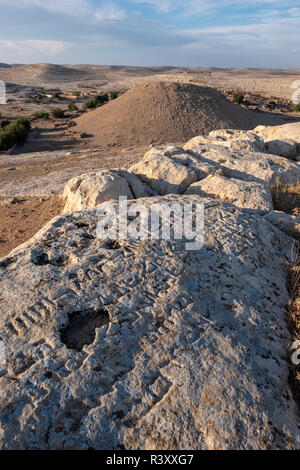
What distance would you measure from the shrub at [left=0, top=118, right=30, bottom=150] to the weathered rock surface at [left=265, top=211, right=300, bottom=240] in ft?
46.3

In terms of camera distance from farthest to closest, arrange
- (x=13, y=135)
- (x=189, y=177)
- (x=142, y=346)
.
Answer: (x=13, y=135) → (x=189, y=177) → (x=142, y=346)

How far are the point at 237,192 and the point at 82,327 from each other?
335 centimetres

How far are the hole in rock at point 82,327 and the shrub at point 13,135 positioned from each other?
14684 millimetres

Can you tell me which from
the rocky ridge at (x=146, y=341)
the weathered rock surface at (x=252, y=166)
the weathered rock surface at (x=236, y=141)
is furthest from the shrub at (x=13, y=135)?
the rocky ridge at (x=146, y=341)

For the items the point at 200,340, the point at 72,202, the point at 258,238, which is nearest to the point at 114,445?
the point at 200,340

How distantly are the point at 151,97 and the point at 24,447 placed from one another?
19.6 m

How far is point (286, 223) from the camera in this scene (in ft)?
14.5

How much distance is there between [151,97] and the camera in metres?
18.9

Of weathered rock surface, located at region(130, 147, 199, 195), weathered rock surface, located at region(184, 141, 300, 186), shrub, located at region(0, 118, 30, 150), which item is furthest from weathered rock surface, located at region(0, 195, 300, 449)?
shrub, located at region(0, 118, 30, 150)

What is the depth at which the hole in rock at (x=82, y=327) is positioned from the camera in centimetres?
242

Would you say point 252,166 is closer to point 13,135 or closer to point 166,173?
point 166,173

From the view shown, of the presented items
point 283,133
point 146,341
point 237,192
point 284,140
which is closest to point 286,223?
point 237,192

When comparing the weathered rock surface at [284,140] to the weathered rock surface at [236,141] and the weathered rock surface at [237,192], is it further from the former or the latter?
the weathered rock surface at [237,192]
